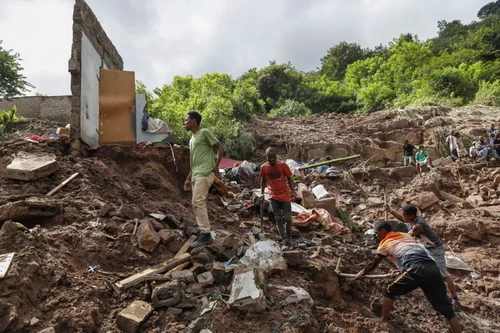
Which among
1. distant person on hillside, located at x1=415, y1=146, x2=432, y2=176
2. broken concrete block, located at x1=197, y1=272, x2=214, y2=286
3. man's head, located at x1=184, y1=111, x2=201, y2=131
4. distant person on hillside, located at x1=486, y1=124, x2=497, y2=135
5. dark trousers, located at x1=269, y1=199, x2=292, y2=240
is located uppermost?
distant person on hillside, located at x1=486, y1=124, x2=497, y2=135

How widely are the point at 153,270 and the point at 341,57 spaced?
3285cm

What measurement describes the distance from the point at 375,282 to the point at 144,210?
10.6 ft

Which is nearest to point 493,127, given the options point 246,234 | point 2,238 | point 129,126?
point 246,234

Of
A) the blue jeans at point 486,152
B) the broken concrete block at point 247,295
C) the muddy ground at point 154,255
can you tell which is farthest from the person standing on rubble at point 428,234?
the blue jeans at point 486,152

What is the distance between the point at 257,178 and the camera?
910 centimetres

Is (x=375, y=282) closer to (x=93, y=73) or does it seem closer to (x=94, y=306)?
(x=94, y=306)

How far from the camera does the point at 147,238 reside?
12.2ft

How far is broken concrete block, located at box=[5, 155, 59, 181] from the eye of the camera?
172 inches

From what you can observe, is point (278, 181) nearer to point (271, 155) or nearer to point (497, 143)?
point (271, 155)

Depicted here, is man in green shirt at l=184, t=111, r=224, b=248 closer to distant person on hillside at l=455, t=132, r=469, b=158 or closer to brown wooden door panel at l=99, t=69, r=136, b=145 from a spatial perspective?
brown wooden door panel at l=99, t=69, r=136, b=145

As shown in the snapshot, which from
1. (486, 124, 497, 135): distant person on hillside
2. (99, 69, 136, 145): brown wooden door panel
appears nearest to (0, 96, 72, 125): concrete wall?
(99, 69, 136, 145): brown wooden door panel

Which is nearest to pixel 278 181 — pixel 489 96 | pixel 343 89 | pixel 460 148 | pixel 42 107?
pixel 460 148

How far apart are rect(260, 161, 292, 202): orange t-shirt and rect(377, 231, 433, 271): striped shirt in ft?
5.48

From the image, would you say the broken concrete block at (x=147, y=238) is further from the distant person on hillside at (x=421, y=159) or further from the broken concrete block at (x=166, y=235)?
the distant person on hillside at (x=421, y=159)
